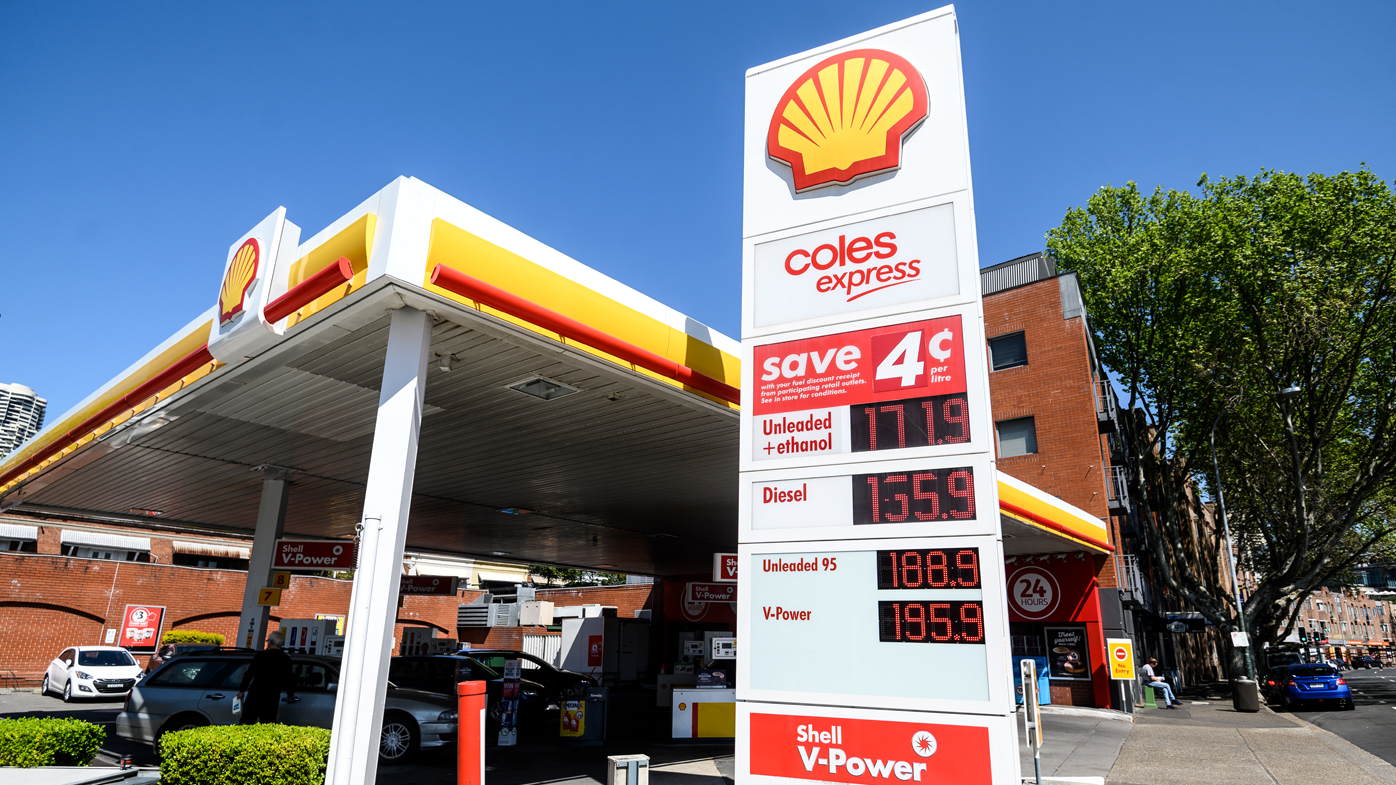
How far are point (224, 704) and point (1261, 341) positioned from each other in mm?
32947

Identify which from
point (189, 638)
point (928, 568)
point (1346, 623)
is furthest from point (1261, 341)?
point (1346, 623)

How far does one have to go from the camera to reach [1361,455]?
31.7 metres

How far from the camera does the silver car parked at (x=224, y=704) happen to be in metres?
11.2

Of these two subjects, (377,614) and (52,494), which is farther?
(52,494)

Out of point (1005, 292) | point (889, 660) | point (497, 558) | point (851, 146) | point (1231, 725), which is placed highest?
point (1005, 292)

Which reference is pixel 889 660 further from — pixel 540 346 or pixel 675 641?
pixel 675 641

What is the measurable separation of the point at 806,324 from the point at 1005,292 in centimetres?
2637

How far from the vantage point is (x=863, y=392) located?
7.29 meters

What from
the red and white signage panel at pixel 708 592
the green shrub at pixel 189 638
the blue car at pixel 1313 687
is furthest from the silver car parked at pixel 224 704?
the blue car at pixel 1313 687

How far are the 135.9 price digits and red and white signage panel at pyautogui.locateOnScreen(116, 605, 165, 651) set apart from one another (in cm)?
3208

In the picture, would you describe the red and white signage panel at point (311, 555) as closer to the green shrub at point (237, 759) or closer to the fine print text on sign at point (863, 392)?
the green shrub at point (237, 759)

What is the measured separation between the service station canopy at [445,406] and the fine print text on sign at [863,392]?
2149 millimetres

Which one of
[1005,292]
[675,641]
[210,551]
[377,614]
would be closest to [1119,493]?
[1005,292]

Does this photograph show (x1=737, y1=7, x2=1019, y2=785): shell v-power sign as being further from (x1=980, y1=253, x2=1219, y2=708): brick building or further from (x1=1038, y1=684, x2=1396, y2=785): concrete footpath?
(x1=980, y1=253, x2=1219, y2=708): brick building
